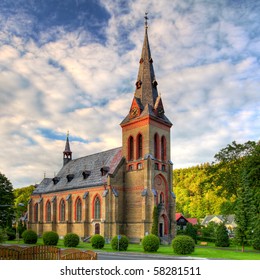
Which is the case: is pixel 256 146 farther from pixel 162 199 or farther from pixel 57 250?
pixel 57 250

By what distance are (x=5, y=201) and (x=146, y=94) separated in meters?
35.4

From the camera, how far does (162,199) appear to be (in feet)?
168

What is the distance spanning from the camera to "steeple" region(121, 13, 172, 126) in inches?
2056

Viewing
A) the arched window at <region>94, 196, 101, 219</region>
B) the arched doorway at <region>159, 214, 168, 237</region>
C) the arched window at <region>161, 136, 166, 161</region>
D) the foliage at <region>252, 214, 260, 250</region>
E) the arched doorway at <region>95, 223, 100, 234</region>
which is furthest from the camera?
the arched window at <region>161, 136, 166, 161</region>

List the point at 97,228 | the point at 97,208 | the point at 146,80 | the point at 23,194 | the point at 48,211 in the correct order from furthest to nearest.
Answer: the point at 23,194 < the point at 48,211 < the point at 146,80 < the point at 97,208 < the point at 97,228

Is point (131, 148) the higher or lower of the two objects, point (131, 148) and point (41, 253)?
the higher

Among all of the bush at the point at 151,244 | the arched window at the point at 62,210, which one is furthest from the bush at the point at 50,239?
the arched window at the point at 62,210

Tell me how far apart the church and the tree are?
507 inches

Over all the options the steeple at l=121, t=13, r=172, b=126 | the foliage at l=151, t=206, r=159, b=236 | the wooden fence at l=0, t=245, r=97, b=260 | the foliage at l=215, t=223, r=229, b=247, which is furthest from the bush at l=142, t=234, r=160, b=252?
the steeple at l=121, t=13, r=172, b=126

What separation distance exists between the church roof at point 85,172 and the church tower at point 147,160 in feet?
11.9

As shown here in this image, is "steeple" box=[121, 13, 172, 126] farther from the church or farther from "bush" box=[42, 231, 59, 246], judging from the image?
"bush" box=[42, 231, 59, 246]

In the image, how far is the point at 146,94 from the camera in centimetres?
5372

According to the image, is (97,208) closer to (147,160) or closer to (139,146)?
(147,160)

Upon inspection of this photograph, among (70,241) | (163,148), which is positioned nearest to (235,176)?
(163,148)
